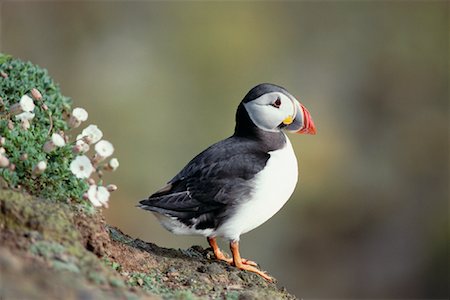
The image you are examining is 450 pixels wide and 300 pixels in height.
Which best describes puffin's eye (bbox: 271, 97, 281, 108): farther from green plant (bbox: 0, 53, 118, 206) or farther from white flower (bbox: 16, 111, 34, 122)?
white flower (bbox: 16, 111, 34, 122)

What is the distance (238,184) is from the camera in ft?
20.1

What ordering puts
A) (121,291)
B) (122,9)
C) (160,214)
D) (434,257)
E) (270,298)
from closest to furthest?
(121,291) < (270,298) < (160,214) < (434,257) < (122,9)

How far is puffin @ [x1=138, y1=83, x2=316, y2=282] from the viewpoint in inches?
240

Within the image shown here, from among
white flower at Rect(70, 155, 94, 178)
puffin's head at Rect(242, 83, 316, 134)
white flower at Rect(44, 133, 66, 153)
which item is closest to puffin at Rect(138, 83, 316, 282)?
puffin's head at Rect(242, 83, 316, 134)

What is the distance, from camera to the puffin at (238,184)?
6.10m

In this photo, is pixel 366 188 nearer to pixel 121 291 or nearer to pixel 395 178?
pixel 395 178

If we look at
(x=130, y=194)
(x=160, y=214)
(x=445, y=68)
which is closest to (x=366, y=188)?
(x=445, y=68)

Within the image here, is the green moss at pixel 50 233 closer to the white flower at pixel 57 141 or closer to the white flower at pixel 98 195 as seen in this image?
the white flower at pixel 98 195

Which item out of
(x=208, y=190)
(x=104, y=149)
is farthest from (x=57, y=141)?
(x=208, y=190)

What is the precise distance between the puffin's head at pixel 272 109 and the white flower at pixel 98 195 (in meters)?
1.53

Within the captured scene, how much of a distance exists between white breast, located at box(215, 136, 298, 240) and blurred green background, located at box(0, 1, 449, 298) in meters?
7.20

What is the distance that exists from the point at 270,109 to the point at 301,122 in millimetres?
277

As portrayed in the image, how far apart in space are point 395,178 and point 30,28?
7.01 meters

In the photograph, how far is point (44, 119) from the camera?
6332 mm
